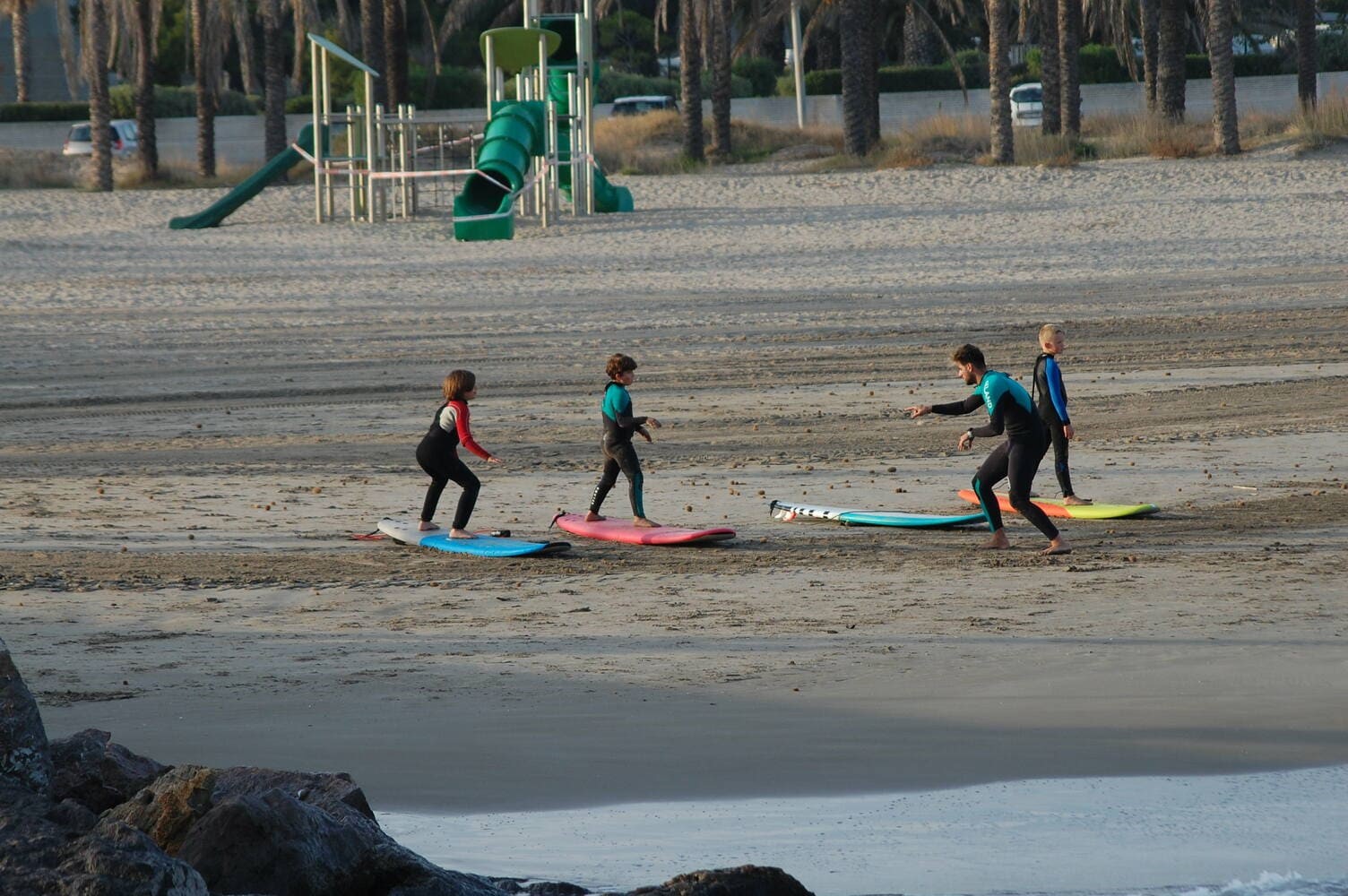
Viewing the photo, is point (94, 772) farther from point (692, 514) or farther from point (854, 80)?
point (854, 80)

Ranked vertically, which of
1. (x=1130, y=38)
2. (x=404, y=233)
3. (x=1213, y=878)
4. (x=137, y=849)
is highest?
(x=1130, y=38)

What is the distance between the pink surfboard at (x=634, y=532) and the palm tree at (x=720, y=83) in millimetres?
27836

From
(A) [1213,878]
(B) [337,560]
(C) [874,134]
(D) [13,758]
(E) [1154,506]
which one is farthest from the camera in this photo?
(C) [874,134]

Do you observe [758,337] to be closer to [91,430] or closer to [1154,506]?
[91,430]

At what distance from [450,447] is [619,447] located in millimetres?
1104

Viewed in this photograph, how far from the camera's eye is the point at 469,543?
1102 centimetres

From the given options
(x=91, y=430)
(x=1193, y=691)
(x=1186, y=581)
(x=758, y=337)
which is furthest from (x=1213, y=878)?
(x=758, y=337)

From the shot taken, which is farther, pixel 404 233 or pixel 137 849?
pixel 404 233

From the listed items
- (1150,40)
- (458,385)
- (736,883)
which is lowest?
(736,883)

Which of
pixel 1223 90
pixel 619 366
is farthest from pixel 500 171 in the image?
pixel 619 366

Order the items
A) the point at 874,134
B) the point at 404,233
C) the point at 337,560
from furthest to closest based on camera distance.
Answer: the point at 874,134 < the point at 404,233 < the point at 337,560

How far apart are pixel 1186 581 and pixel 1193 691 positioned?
2.14 meters

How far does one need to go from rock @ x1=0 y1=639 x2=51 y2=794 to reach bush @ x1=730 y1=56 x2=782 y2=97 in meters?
50.8

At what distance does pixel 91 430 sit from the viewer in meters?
15.7
